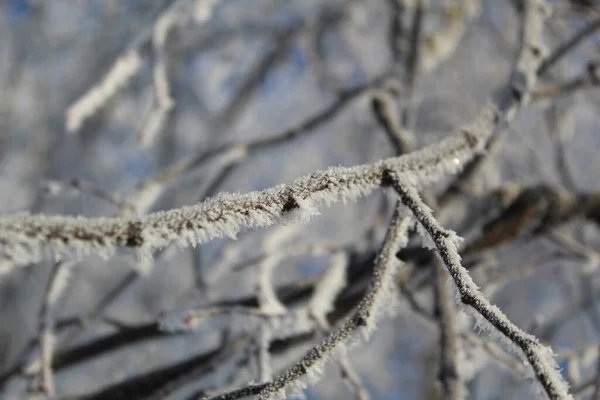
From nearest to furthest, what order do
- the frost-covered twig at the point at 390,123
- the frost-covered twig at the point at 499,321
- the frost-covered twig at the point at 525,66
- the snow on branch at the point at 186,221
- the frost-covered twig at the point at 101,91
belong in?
the snow on branch at the point at 186,221 < the frost-covered twig at the point at 499,321 < the frost-covered twig at the point at 525,66 < the frost-covered twig at the point at 101,91 < the frost-covered twig at the point at 390,123

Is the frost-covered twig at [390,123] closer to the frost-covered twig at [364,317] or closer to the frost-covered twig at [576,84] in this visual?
the frost-covered twig at [576,84]

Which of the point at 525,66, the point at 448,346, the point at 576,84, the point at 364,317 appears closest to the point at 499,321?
the point at 364,317

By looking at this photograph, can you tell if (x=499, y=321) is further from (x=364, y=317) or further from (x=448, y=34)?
(x=448, y=34)

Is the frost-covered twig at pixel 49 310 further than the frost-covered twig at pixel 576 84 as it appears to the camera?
No

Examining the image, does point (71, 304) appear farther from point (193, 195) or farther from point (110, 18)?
point (110, 18)

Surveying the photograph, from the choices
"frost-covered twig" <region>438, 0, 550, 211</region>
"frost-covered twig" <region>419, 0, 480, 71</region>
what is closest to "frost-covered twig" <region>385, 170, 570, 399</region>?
"frost-covered twig" <region>438, 0, 550, 211</region>

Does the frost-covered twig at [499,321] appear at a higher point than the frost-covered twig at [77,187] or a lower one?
lower

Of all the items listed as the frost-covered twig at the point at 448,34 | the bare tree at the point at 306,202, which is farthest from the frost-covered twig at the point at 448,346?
the frost-covered twig at the point at 448,34

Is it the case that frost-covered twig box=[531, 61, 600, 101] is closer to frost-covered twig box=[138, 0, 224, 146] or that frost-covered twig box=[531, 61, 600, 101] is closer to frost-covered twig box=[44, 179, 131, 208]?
frost-covered twig box=[138, 0, 224, 146]

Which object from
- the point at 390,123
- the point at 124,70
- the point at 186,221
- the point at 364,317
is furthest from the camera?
the point at 390,123
